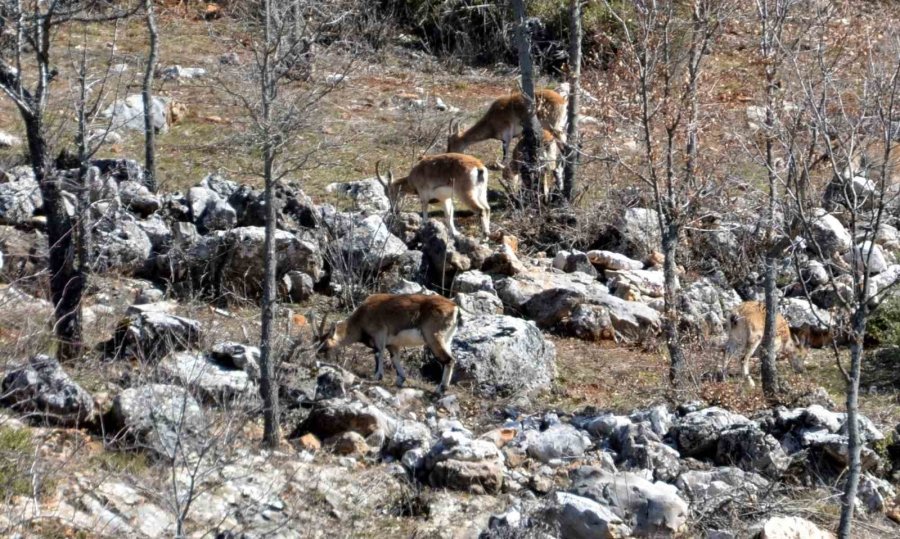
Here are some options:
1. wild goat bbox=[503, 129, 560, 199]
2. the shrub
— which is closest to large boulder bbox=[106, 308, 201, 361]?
the shrub

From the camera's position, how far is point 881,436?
1245 cm

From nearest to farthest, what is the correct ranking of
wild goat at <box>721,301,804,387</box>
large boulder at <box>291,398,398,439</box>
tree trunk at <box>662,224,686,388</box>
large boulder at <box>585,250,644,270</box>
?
large boulder at <box>291,398,398,439</box> → tree trunk at <box>662,224,686,388</box> → wild goat at <box>721,301,804,387</box> → large boulder at <box>585,250,644,270</box>

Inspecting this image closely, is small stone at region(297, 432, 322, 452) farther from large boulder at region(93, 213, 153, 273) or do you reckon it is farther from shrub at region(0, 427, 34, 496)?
large boulder at region(93, 213, 153, 273)

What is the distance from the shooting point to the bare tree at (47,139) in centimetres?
1109

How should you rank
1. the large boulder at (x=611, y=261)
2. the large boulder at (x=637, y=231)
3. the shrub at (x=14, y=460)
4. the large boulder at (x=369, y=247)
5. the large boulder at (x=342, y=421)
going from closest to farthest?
the shrub at (x=14, y=460) → the large boulder at (x=342, y=421) → the large boulder at (x=369, y=247) → the large boulder at (x=611, y=261) → the large boulder at (x=637, y=231)

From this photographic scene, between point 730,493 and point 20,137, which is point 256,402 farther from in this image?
point 20,137

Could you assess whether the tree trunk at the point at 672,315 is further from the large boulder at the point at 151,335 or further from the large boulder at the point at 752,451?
the large boulder at the point at 151,335

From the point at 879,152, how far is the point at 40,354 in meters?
13.7

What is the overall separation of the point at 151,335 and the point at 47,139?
7.10 feet

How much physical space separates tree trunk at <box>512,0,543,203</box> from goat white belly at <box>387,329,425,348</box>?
18.6 ft

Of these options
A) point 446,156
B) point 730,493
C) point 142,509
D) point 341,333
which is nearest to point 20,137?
point 446,156

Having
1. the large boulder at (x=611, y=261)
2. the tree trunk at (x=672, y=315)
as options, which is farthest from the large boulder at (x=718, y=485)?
the large boulder at (x=611, y=261)

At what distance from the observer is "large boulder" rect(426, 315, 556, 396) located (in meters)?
13.9

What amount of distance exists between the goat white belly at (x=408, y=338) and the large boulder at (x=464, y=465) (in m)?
2.37
